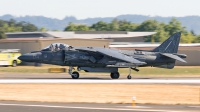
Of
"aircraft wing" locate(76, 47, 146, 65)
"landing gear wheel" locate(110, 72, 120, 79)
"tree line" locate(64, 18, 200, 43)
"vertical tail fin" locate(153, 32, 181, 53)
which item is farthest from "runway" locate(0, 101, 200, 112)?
"tree line" locate(64, 18, 200, 43)

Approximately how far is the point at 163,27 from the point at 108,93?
150 metres

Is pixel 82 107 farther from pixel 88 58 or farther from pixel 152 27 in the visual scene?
pixel 152 27

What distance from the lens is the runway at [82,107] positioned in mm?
20319

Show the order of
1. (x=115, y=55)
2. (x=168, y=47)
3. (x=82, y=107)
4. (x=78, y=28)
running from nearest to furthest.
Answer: (x=82, y=107) → (x=115, y=55) → (x=168, y=47) → (x=78, y=28)

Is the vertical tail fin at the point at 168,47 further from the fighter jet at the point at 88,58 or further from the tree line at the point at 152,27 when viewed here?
the tree line at the point at 152,27

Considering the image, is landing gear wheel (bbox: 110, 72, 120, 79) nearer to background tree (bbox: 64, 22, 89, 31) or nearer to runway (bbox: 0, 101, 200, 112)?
runway (bbox: 0, 101, 200, 112)

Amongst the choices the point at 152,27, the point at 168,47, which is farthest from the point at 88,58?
the point at 152,27

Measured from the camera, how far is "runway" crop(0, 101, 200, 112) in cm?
2032

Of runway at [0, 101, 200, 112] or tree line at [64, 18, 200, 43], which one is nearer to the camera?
runway at [0, 101, 200, 112]

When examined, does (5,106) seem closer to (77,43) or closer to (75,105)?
(75,105)

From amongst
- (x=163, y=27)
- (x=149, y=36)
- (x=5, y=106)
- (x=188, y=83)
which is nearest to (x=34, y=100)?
(x=5, y=106)

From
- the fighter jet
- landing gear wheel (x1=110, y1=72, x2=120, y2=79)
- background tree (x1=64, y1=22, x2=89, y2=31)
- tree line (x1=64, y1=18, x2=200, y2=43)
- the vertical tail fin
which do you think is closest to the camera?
the fighter jet

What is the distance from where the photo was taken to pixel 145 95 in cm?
2578

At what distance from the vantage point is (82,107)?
840 inches
